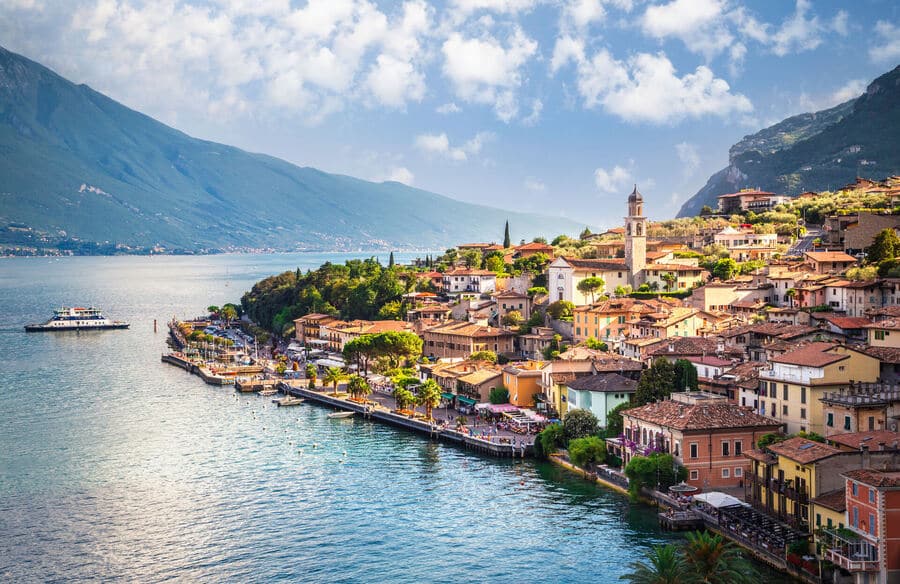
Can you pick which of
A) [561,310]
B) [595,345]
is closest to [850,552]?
[595,345]

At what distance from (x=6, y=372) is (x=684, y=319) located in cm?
6496

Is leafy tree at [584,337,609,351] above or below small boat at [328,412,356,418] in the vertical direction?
above

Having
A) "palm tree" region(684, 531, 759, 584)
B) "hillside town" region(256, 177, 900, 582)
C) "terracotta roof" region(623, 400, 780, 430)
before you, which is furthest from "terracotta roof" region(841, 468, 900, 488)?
"terracotta roof" region(623, 400, 780, 430)

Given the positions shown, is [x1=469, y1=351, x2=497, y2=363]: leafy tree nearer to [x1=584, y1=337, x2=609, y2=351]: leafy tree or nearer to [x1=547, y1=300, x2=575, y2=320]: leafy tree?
[x1=547, y1=300, x2=575, y2=320]: leafy tree

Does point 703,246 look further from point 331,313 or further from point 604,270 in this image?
point 331,313

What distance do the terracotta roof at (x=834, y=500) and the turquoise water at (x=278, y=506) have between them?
7143 mm

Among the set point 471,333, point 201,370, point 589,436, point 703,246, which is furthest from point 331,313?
point 589,436

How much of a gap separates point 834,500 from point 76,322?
131 m

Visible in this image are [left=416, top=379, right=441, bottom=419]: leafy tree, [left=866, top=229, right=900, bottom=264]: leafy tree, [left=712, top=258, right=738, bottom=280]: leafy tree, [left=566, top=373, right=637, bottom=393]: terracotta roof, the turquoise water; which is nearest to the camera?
the turquoise water

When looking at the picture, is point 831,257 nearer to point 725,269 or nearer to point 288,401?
point 725,269

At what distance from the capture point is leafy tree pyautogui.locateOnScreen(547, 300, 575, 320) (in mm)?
82881

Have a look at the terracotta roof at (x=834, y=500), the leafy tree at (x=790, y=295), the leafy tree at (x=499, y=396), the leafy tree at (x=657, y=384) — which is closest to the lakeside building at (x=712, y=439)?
the leafy tree at (x=657, y=384)

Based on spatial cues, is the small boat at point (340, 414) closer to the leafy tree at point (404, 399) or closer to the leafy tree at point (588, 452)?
the leafy tree at point (404, 399)

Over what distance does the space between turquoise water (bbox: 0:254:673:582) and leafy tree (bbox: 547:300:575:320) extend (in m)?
22.7
